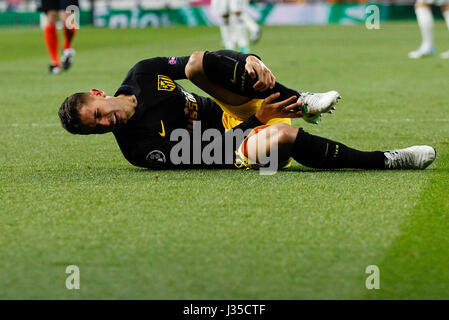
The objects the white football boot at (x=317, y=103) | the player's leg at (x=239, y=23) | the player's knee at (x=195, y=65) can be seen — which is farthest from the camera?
the player's leg at (x=239, y=23)

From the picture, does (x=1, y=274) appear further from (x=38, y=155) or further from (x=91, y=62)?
(x=91, y=62)

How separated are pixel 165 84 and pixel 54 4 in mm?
7480

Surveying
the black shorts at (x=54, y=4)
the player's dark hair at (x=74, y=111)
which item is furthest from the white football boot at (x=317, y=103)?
the black shorts at (x=54, y=4)

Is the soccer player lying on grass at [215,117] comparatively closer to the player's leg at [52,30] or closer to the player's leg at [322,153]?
the player's leg at [322,153]

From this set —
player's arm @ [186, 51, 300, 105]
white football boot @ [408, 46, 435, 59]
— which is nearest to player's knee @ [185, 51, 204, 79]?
player's arm @ [186, 51, 300, 105]

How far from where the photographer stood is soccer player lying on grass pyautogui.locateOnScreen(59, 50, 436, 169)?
14.1 ft

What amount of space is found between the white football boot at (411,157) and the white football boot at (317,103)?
0.51 meters

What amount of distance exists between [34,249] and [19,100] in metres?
6.02

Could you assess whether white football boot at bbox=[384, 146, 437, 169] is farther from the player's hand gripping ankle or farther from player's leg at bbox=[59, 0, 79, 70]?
player's leg at bbox=[59, 0, 79, 70]

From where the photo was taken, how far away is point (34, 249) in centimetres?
319

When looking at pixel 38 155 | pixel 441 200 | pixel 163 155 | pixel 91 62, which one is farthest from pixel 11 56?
pixel 441 200

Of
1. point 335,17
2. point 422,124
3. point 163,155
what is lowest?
point 163,155

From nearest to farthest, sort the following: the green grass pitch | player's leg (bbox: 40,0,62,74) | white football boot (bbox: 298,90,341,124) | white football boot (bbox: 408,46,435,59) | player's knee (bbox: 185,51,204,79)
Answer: the green grass pitch < white football boot (bbox: 298,90,341,124) < player's knee (bbox: 185,51,204,79) < player's leg (bbox: 40,0,62,74) < white football boot (bbox: 408,46,435,59)

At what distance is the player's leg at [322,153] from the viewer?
4.28 m
